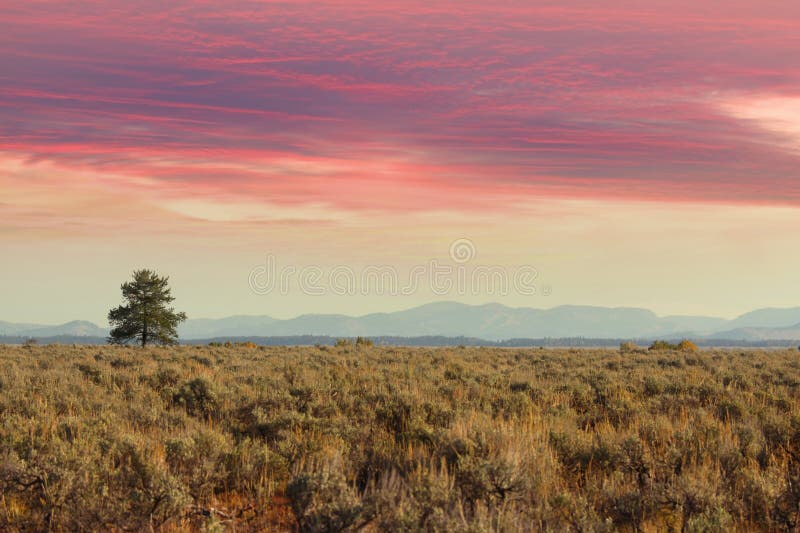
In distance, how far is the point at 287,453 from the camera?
883 cm

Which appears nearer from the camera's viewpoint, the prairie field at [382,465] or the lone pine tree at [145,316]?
the prairie field at [382,465]

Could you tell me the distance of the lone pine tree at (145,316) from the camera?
52188 mm

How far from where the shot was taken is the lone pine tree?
171ft

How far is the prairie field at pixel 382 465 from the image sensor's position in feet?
20.9

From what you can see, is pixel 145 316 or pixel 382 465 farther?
pixel 145 316

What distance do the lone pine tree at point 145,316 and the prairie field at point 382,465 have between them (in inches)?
1594

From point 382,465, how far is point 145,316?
4868 centimetres

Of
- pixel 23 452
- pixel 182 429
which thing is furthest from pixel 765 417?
pixel 23 452

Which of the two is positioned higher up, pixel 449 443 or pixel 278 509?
pixel 449 443

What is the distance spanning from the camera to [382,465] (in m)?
8.55

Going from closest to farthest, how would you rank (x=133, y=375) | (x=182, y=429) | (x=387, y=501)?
(x=387, y=501), (x=182, y=429), (x=133, y=375)

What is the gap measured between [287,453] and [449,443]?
2401mm

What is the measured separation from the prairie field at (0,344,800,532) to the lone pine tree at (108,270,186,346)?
1594 inches

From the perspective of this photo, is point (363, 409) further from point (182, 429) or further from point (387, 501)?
point (387, 501)
